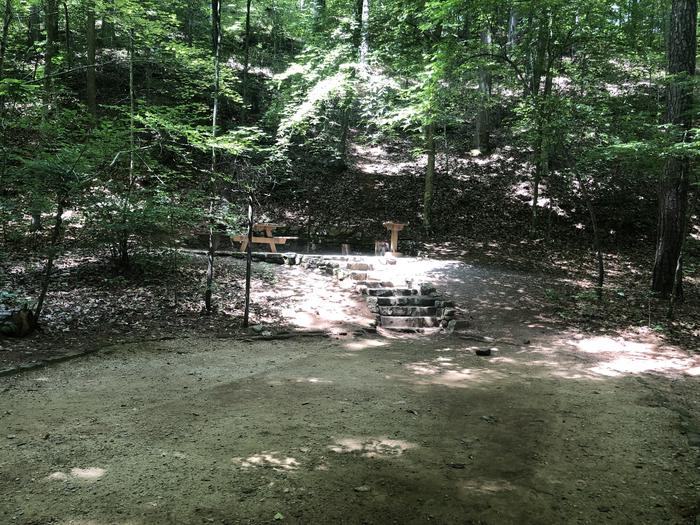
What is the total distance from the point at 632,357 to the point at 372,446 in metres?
5.32

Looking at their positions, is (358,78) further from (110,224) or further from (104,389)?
(104,389)

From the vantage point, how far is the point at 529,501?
9.11 ft

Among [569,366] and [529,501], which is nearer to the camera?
[529,501]

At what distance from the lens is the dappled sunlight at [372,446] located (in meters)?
3.43

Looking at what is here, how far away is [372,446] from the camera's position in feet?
11.7

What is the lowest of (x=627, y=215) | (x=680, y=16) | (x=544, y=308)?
(x=544, y=308)

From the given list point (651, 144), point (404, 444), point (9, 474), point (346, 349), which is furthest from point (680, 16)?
point (9, 474)

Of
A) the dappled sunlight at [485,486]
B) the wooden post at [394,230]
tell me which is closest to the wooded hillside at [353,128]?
the wooden post at [394,230]

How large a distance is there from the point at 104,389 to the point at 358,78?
11723 millimetres

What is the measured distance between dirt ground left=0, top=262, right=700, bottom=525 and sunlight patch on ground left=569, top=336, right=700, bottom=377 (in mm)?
57

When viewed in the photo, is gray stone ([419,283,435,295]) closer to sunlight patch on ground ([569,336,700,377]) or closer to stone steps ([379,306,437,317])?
stone steps ([379,306,437,317])

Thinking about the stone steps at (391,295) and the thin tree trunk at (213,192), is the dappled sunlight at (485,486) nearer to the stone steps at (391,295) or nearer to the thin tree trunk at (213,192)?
the stone steps at (391,295)

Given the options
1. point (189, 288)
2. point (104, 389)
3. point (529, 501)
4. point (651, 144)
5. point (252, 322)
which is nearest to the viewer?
point (529, 501)

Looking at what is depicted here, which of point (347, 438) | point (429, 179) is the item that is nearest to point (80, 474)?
point (347, 438)
